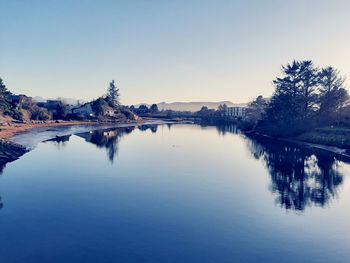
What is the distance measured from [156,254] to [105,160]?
2447 centimetres

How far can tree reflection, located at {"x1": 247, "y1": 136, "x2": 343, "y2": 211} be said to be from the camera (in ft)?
72.2

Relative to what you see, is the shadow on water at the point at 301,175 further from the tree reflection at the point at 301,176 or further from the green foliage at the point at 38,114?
the green foliage at the point at 38,114

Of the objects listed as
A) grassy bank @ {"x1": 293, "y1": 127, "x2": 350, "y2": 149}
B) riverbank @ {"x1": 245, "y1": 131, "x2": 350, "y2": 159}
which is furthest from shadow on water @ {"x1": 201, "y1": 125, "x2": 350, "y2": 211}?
grassy bank @ {"x1": 293, "y1": 127, "x2": 350, "y2": 149}

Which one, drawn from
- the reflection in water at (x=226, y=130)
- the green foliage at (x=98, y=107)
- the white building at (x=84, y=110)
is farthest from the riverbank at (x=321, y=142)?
the white building at (x=84, y=110)

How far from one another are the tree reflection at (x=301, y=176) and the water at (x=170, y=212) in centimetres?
12

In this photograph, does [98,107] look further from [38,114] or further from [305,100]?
[305,100]

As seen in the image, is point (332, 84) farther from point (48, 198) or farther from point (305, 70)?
point (48, 198)

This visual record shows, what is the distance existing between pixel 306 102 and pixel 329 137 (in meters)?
16.3

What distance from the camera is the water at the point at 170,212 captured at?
42.4 feet

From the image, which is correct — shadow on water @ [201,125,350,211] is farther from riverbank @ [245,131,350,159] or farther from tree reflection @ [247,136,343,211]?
riverbank @ [245,131,350,159]

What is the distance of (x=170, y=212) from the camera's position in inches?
707

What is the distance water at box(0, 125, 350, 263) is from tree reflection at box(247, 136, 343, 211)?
0.38 ft

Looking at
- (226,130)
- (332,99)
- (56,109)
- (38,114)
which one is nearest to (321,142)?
(332,99)

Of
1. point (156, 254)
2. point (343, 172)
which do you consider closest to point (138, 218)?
point (156, 254)
